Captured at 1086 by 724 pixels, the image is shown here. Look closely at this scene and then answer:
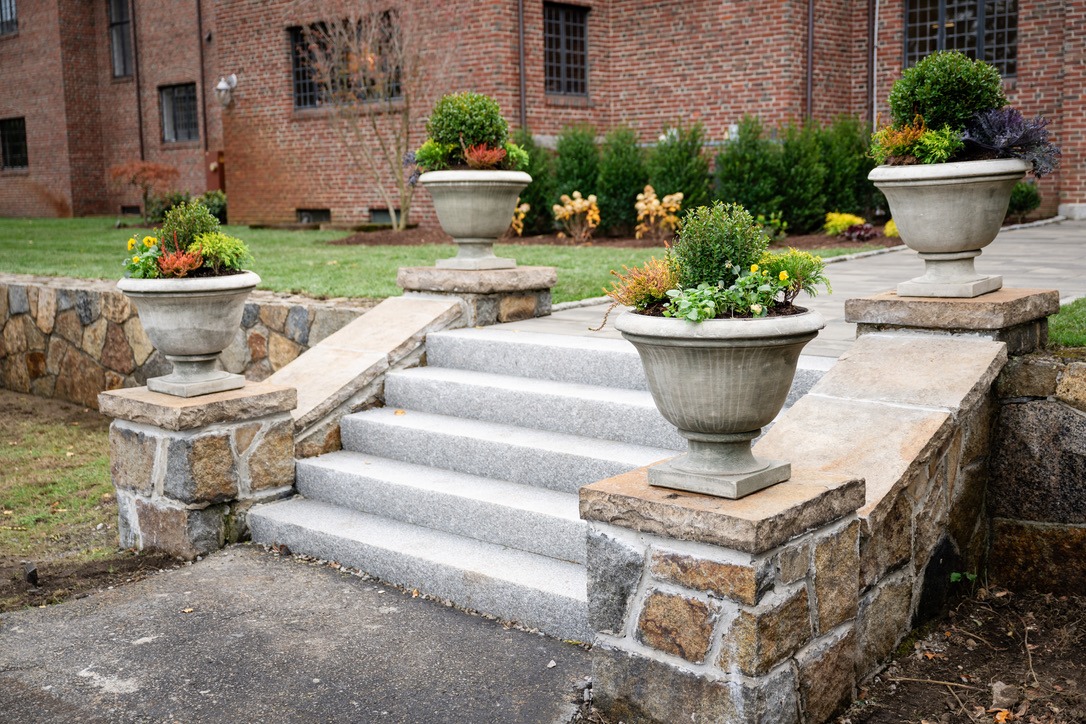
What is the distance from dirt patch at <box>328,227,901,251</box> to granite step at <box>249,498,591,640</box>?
24.8ft

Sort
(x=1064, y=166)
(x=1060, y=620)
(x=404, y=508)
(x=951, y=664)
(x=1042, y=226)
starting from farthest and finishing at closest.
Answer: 1. (x=1064, y=166)
2. (x=1042, y=226)
3. (x=404, y=508)
4. (x=1060, y=620)
5. (x=951, y=664)

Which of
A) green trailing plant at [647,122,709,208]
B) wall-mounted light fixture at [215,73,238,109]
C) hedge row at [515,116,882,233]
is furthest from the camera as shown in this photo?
wall-mounted light fixture at [215,73,238,109]

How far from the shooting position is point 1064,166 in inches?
554

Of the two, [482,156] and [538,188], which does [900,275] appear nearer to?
[482,156]

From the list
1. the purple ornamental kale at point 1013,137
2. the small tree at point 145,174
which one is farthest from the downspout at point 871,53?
the small tree at point 145,174

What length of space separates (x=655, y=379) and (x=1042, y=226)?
11726 mm

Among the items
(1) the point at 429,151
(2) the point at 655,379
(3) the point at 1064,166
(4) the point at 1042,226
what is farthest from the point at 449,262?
(3) the point at 1064,166

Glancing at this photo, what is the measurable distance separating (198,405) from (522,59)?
11.7m

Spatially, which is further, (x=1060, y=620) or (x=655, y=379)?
(x=1060, y=620)

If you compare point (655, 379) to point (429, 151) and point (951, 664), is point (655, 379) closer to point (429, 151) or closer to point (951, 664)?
point (951, 664)

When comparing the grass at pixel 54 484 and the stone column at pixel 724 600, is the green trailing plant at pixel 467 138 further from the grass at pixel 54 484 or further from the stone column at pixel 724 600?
the stone column at pixel 724 600

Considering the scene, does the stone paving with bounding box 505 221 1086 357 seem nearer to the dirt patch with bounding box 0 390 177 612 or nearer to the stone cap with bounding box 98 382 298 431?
the stone cap with bounding box 98 382 298 431

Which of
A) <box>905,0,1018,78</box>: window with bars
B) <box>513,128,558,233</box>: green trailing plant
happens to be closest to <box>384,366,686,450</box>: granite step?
<box>513,128,558,233</box>: green trailing plant

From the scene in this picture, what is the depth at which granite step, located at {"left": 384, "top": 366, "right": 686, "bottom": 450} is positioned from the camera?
4.78 meters
